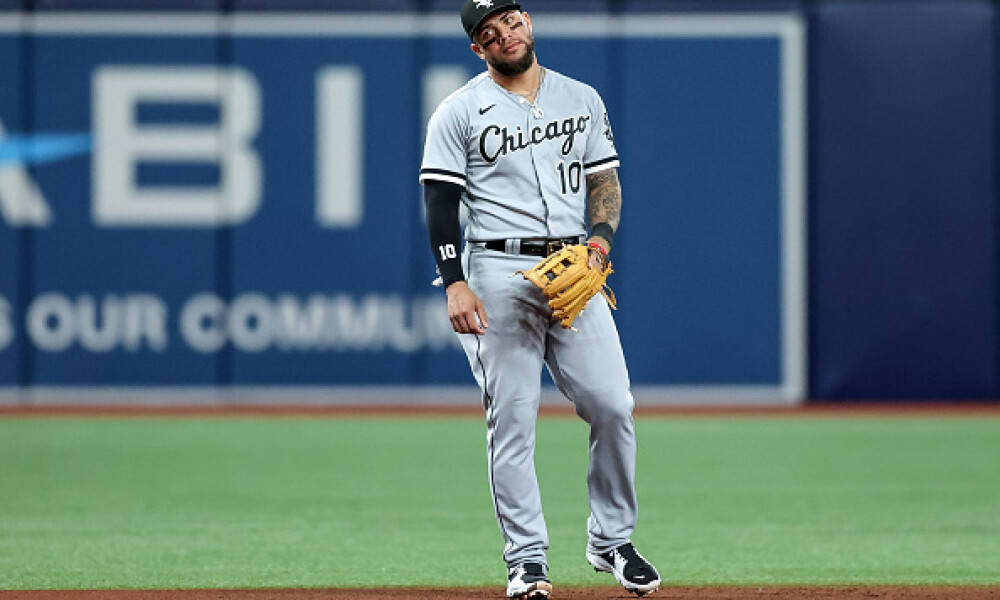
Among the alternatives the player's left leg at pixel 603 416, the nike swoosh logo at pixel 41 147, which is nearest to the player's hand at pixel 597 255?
the player's left leg at pixel 603 416

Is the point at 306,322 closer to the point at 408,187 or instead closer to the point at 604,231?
the point at 408,187

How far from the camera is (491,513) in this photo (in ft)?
25.0

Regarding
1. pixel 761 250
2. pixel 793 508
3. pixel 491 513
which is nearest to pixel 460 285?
pixel 491 513

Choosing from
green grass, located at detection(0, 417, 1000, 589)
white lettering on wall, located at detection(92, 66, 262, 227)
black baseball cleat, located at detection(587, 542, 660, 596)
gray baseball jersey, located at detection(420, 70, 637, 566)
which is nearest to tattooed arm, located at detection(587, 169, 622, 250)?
gray baseball jersey, located at detection(420, 70, 637, 566)

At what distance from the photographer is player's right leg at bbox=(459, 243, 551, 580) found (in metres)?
5.11

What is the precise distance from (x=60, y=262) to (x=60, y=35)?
1.98 meters

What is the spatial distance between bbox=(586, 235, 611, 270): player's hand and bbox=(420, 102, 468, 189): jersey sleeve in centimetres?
48

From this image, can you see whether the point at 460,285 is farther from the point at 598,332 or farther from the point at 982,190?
the point at 982,190

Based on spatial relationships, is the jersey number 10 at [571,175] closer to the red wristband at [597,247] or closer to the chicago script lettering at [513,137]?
the chicago script lettering at [513,137]

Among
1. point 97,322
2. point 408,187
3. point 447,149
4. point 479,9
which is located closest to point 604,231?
point 447,149

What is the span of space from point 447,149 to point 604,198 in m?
0.60

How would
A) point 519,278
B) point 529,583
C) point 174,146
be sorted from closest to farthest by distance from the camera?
point 529,583 < point 519,278 < point 174,146

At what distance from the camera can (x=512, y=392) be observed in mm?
5137

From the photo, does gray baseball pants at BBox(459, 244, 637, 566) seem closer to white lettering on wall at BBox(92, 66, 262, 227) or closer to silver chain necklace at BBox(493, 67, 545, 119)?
silver chain necklace at BBox(493, 67, 545, 119)
